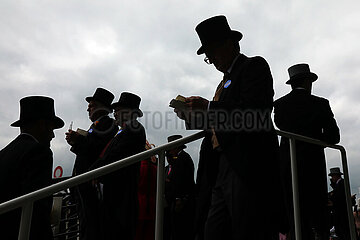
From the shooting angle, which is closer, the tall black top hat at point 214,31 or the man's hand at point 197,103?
the man's hand at point 197,103

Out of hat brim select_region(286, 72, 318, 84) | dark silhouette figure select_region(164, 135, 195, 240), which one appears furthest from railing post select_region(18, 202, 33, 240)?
dark silhouette figure select_region(164, 135, 195, 240)

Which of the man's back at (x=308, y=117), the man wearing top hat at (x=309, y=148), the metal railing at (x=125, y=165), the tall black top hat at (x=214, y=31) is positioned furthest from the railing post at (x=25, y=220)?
the man's back at (x=308, y=117)

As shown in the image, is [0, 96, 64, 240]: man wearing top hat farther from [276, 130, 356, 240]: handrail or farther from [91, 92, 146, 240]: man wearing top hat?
[276, 130, 356, 240]: handrail

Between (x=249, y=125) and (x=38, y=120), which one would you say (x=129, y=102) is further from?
(x=249, y=125)

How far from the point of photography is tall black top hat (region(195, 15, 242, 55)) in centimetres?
219

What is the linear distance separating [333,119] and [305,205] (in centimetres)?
81

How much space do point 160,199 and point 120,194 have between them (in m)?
1.66

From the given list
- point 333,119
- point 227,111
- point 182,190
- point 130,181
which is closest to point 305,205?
point 333,119

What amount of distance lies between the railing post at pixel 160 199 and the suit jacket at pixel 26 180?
0.82 m

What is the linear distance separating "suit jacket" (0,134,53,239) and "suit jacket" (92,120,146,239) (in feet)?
3.92

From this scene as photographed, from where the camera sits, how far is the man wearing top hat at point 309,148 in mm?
2895

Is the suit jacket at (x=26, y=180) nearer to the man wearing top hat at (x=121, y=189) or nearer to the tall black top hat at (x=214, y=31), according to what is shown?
the man wearing top hat at (x=121, y=189)

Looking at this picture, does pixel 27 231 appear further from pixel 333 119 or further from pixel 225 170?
pixel 333 119

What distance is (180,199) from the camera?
17.0 feet
